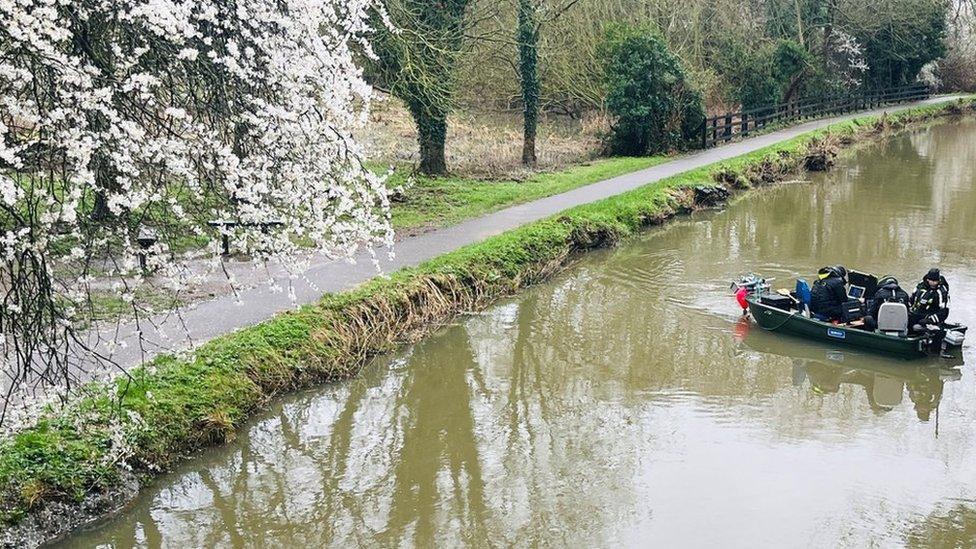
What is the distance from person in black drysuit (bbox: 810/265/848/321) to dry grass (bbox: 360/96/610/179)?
924cm

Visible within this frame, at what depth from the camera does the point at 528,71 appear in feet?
72.9

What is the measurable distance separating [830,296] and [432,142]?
9721mm

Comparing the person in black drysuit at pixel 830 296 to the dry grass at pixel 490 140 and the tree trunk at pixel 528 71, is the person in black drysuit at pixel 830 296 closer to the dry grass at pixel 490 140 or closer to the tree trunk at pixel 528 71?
the dry grass at pixel 490 140

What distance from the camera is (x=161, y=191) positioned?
5.31 meters

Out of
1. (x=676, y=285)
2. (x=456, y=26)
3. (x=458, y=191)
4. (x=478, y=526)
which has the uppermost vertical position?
(x=456, y=26)

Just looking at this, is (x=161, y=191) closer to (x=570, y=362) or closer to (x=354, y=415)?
(x=354, y=415)

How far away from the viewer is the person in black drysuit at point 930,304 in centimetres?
Result: 1095

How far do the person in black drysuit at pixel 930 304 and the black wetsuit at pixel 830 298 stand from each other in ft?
2.67

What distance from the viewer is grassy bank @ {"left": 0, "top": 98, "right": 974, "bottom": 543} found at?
6879mm

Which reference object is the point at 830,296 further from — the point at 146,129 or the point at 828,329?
the point at 146,129

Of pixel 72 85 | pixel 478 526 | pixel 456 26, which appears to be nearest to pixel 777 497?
pixel 478 526

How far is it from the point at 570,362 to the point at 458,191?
7829mm

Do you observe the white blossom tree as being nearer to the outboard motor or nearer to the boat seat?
the boat seat

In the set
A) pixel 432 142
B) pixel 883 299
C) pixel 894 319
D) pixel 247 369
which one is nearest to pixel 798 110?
pixel 432 142
